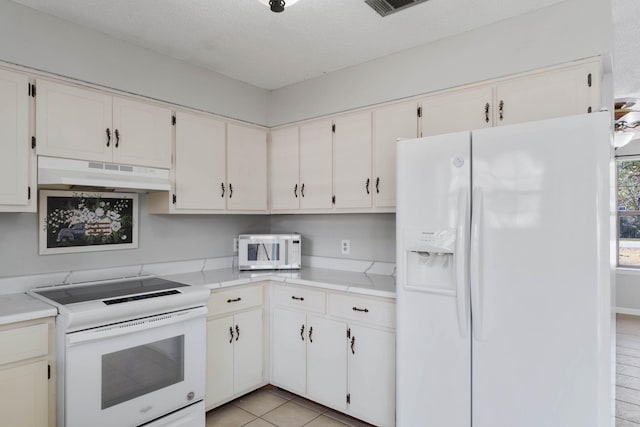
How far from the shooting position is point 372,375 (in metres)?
2.37

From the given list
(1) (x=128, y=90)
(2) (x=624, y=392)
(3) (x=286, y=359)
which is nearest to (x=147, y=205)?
(1) (x=128, y=90)

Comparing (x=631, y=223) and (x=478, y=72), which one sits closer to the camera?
(x=478, y=72)

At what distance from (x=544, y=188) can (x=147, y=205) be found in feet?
8.35

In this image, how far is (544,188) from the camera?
1670 mm

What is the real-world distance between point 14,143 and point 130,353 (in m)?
1.27

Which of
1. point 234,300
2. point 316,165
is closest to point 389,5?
point 316,165

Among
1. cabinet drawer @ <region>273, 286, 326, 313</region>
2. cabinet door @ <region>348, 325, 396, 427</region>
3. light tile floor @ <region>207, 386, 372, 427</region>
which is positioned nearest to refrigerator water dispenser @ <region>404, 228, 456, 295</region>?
cabinet door @ <region>348, 325, 396, 427</region>

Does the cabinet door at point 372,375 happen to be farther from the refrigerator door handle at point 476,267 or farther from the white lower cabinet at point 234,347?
the white lower cabinet at point 234,347

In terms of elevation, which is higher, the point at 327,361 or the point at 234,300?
the point at 234,300

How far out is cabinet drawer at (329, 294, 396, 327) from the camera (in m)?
2.30

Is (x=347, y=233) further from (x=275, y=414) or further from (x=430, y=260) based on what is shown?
(x=275, y=414)

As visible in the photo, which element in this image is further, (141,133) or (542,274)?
(141,133)

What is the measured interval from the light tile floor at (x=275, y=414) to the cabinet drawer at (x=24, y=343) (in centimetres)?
118

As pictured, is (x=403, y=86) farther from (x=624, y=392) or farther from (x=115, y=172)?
(x=624, y=392)
